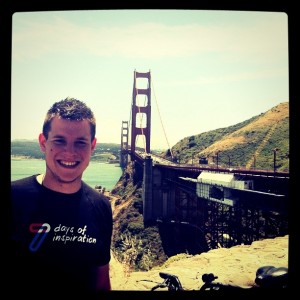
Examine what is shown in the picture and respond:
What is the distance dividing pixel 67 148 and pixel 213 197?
9054 mm

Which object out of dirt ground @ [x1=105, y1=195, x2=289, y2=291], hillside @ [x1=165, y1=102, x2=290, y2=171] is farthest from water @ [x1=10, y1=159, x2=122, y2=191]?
hillside @ [x1=165, y1=102, x2=290, y2=171]

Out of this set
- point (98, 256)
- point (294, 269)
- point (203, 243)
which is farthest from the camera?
point (203, 243)

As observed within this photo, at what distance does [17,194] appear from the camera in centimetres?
632

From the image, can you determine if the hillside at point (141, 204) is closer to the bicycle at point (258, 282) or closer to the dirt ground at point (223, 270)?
the dirt ground at point (223, 270)

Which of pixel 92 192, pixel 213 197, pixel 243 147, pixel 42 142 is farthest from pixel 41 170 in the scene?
pixel 243 147

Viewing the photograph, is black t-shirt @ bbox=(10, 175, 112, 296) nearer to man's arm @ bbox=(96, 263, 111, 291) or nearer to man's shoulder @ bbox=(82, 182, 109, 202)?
man's arm @ bbox=(96, 263, 111, 291)

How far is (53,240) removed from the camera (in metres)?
6.04

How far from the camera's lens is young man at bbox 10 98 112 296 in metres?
5.99

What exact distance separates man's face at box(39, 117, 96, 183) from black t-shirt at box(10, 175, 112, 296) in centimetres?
50

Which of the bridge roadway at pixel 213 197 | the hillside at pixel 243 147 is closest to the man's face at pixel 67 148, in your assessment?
the bridge roadway at pixel 213 197

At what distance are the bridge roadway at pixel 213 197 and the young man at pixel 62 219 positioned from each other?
24.3 feet

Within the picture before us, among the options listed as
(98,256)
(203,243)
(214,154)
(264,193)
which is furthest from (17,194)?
(214,154)

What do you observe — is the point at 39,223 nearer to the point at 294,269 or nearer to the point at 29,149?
the point at 29,149

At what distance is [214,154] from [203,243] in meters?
10.9
